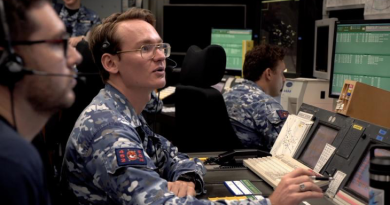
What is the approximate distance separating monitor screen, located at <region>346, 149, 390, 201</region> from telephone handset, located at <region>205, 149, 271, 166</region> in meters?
0.66

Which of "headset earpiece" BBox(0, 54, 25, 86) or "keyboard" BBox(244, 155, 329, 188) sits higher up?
"headset earpiece" BBox(0, 54, 25, 86)

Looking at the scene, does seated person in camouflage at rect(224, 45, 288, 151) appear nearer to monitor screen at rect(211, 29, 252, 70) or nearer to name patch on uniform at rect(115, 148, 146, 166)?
monitor screen at rect(211, 29, 252, 70)

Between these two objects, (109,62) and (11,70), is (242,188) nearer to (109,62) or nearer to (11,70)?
(109,62)

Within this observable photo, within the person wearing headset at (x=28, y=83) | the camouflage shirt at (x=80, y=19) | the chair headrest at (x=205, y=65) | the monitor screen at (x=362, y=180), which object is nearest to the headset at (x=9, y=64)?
the person wearing headset at (x=28, y=83)

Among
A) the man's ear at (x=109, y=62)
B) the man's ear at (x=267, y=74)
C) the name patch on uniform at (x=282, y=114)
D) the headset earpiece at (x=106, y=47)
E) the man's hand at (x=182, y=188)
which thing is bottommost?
the man's hand at (x=182, y=188)

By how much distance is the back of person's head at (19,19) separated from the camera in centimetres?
87

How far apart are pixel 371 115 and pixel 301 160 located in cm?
29

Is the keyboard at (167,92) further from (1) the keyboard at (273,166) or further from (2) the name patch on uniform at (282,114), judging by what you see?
(1) the keyboard at (273,166)

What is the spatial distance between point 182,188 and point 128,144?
13.0 inches

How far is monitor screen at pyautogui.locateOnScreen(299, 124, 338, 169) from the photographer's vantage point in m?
1.72

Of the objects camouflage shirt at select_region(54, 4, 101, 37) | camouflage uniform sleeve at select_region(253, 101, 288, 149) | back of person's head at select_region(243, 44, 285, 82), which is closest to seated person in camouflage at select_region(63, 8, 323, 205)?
camouflage uniform sleeve at select_region(253, 101, 288, 149)

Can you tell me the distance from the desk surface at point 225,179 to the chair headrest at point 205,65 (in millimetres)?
651

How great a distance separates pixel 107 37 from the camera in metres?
1.75

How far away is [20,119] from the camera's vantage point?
2.98 ft
